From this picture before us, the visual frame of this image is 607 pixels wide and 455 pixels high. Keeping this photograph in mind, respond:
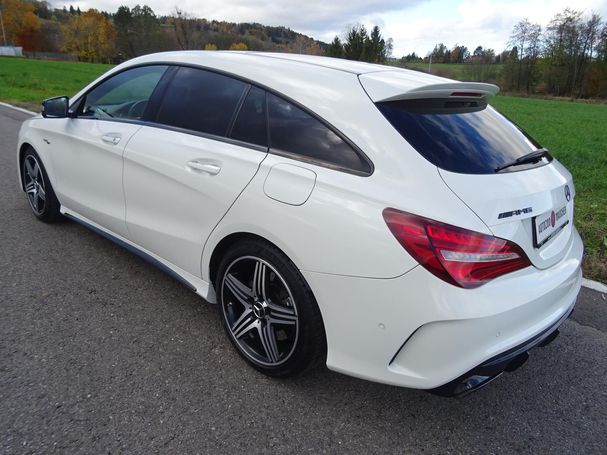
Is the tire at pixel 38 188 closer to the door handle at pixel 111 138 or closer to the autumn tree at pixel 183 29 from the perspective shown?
the door handle at pixel 111 138

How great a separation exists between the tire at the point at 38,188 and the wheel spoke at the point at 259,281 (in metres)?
2.61

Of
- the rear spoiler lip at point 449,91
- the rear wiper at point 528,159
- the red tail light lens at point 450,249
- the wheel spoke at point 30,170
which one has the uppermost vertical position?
the rear spoiler lip at point 449,91

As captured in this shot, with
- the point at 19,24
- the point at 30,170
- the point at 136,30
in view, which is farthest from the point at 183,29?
the point at 30,170

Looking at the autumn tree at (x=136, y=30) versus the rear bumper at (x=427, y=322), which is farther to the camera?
the autumn tree at (x=136, y=30)

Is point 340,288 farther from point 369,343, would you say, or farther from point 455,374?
point 455,374

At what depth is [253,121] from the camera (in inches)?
95.3

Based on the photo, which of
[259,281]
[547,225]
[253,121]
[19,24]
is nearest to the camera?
[547,225]

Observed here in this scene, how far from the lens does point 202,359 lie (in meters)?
2.50

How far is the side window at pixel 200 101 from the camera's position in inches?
101

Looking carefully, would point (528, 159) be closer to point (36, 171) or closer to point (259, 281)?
point (259, 281)

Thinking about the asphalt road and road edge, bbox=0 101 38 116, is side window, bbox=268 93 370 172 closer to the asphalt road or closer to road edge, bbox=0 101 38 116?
the asphalt road

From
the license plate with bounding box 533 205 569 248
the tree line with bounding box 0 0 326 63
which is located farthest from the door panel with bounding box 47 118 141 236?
the tree line with bounding box 0 0 326 63

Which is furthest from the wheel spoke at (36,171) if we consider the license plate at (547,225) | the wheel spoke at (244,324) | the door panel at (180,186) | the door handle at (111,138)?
the license plate at (547,225)

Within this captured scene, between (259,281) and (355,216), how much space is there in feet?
2.33
